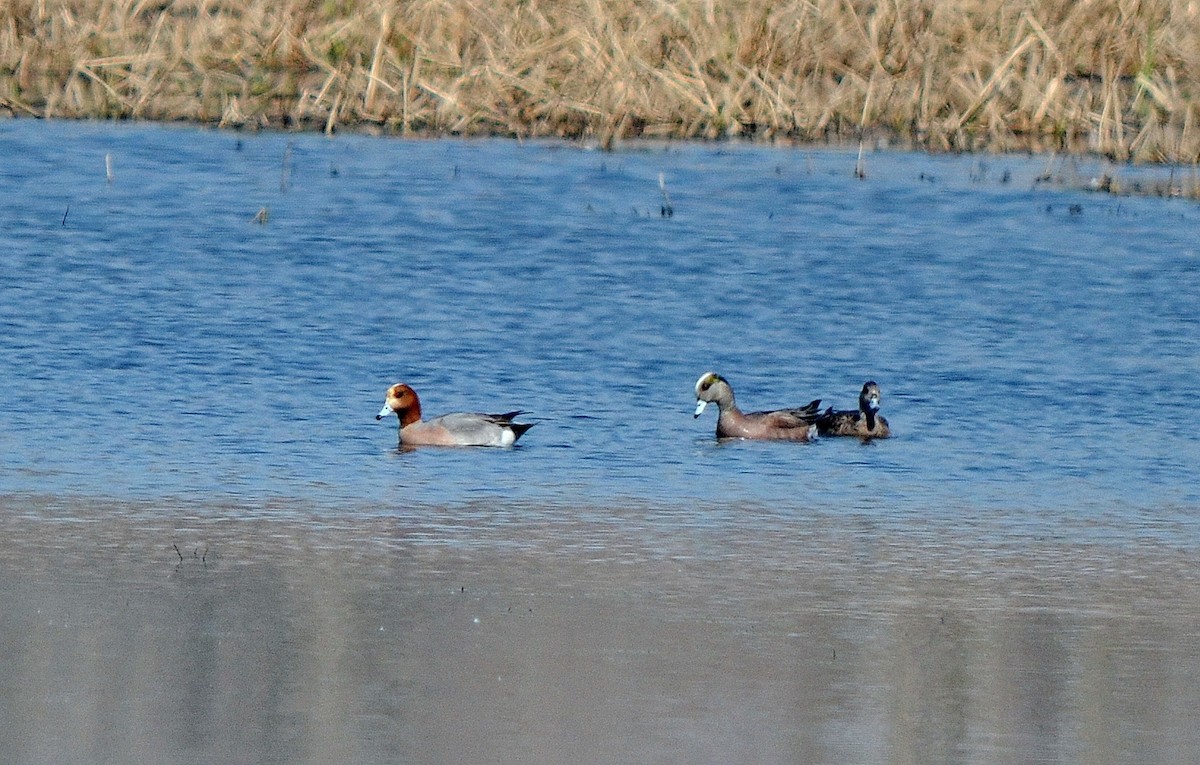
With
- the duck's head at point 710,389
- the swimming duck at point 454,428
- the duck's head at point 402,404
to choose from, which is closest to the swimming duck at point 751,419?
the duck's head at point 710,389

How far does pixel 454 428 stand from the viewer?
923 cm

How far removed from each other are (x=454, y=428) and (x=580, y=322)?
2.73 metres

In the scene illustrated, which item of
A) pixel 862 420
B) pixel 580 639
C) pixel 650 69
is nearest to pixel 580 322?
pixel 862 420

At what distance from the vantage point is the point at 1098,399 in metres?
10.2

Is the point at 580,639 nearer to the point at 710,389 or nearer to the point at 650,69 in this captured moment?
the point at 710,389

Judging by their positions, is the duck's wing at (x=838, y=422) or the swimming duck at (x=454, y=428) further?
the duck's wing at (x=838, y=422)

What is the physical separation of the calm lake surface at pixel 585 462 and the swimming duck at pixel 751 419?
11 centimetres

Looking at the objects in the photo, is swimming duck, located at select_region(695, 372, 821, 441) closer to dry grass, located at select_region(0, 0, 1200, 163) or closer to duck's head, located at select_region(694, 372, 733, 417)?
duck's head, located at select_region(694, 372, 733, 417)

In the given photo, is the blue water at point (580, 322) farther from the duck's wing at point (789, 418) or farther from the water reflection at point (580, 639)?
the water reflection at point (580, 639)

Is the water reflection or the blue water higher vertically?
the blue water

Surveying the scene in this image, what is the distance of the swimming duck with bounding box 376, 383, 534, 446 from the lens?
9.02 meters

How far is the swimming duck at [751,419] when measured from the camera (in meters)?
9.38

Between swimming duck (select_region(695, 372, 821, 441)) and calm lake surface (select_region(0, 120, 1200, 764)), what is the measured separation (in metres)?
0.11

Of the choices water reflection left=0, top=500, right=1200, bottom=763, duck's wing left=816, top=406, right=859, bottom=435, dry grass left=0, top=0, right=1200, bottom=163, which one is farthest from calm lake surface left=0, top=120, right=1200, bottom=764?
dry grass left=0, top=0, right=1200, bottom=163
